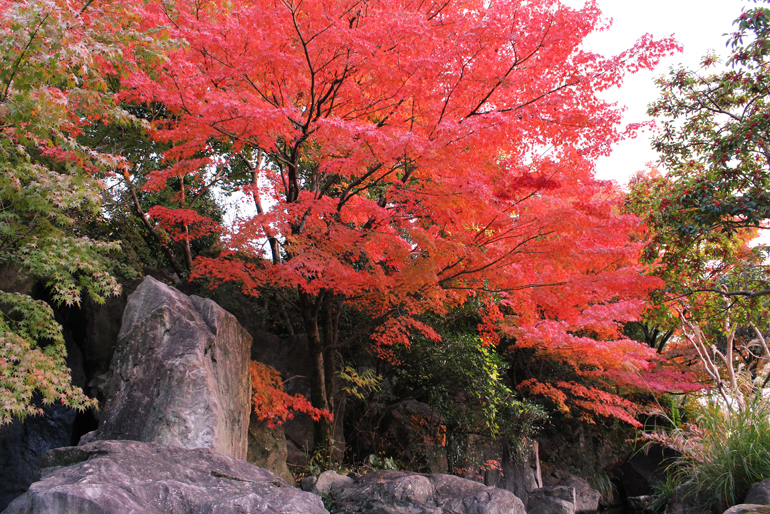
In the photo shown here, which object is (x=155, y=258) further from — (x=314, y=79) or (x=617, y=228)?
(x=617, y=228)

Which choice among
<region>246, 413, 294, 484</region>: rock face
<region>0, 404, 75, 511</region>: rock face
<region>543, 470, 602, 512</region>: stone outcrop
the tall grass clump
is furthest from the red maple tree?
<region>543, 470, 602, 512</region>: stone outcrop

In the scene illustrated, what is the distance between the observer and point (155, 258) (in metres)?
11.2

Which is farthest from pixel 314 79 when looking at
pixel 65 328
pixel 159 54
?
pixel 65 328

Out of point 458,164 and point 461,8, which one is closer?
point 458,164

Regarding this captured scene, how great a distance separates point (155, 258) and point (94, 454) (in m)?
8.12

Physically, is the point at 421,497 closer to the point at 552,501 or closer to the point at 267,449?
the point at 267,449

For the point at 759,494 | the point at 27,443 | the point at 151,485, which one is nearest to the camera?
the point at 151,485

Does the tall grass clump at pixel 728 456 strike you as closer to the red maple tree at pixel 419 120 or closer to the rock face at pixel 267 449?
the red maple tree at pixel 419 120

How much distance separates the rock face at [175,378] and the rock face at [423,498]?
168 centimetres

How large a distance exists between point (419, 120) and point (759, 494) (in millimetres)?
5892

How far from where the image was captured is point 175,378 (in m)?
5.29

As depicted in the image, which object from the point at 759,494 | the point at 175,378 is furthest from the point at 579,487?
the point at 175,378

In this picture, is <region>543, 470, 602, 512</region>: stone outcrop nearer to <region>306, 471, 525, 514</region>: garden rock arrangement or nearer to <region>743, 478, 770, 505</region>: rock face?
<region>306, 471, 525, 514</region>: garden rock arrangement

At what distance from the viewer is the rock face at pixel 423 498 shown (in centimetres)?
614
